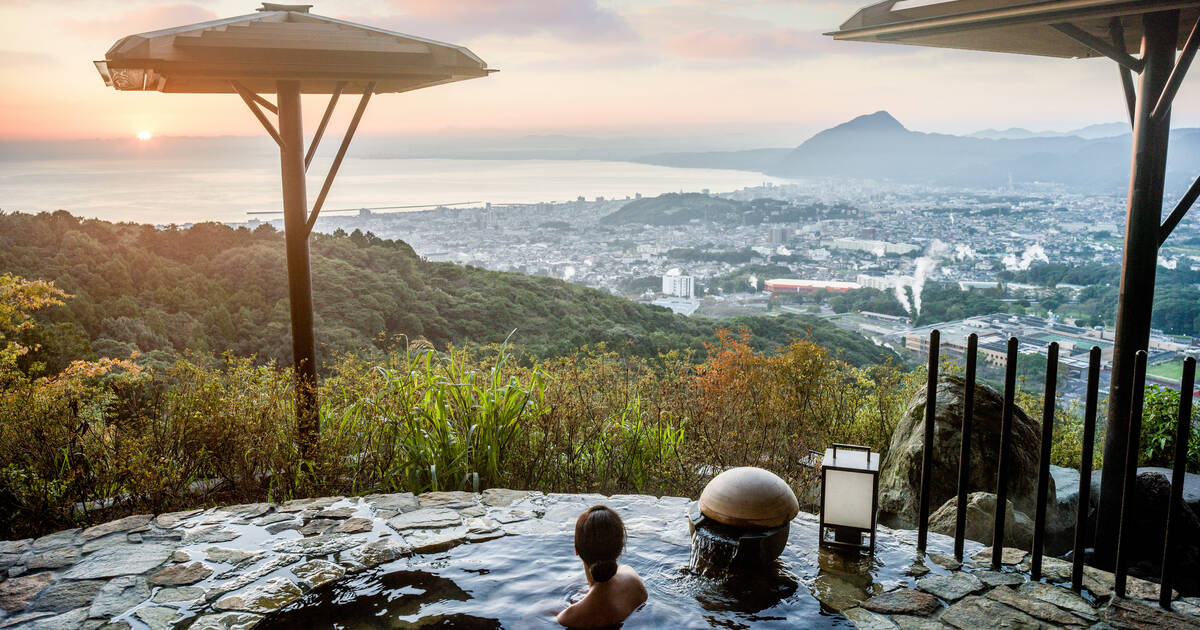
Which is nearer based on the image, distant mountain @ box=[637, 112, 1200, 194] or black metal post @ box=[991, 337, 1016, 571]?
black metal post @ box=[991, 337, 1016, 571]

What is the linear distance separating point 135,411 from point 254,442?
3.26ft

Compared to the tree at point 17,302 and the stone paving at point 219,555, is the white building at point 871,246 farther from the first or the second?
the tree at point 17,302

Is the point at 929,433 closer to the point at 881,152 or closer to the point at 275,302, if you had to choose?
the point at 275,302

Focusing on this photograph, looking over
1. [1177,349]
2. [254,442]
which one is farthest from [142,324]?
[1177,349]

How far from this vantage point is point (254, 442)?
5.00 m

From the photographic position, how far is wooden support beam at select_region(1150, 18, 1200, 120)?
3.66m

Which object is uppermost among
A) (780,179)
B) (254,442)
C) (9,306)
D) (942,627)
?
(780,179)

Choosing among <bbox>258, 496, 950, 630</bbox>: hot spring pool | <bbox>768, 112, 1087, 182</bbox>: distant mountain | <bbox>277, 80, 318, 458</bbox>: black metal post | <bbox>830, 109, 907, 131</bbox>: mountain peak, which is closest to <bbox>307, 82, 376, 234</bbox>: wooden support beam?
<bbox>277, 80, 318, 458</bbox>: black metal post

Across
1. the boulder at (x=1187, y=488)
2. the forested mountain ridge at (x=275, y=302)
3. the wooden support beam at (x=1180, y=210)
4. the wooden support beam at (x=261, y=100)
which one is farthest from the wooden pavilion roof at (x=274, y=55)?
the forested mountain ridge at (x=275, y=302)

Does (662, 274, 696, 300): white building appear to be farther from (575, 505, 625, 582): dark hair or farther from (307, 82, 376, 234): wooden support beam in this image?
(575, 505, 625, 582): dark hair

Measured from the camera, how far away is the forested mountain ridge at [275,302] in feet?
36.9

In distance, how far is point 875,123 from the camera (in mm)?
22469

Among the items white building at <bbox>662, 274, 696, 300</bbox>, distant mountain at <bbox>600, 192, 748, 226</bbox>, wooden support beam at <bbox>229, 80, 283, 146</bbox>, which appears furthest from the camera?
distant mountain at <bbox>600, 192, 748, 226</bbox>

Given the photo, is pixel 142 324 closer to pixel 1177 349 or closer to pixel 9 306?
pixel 9 306
